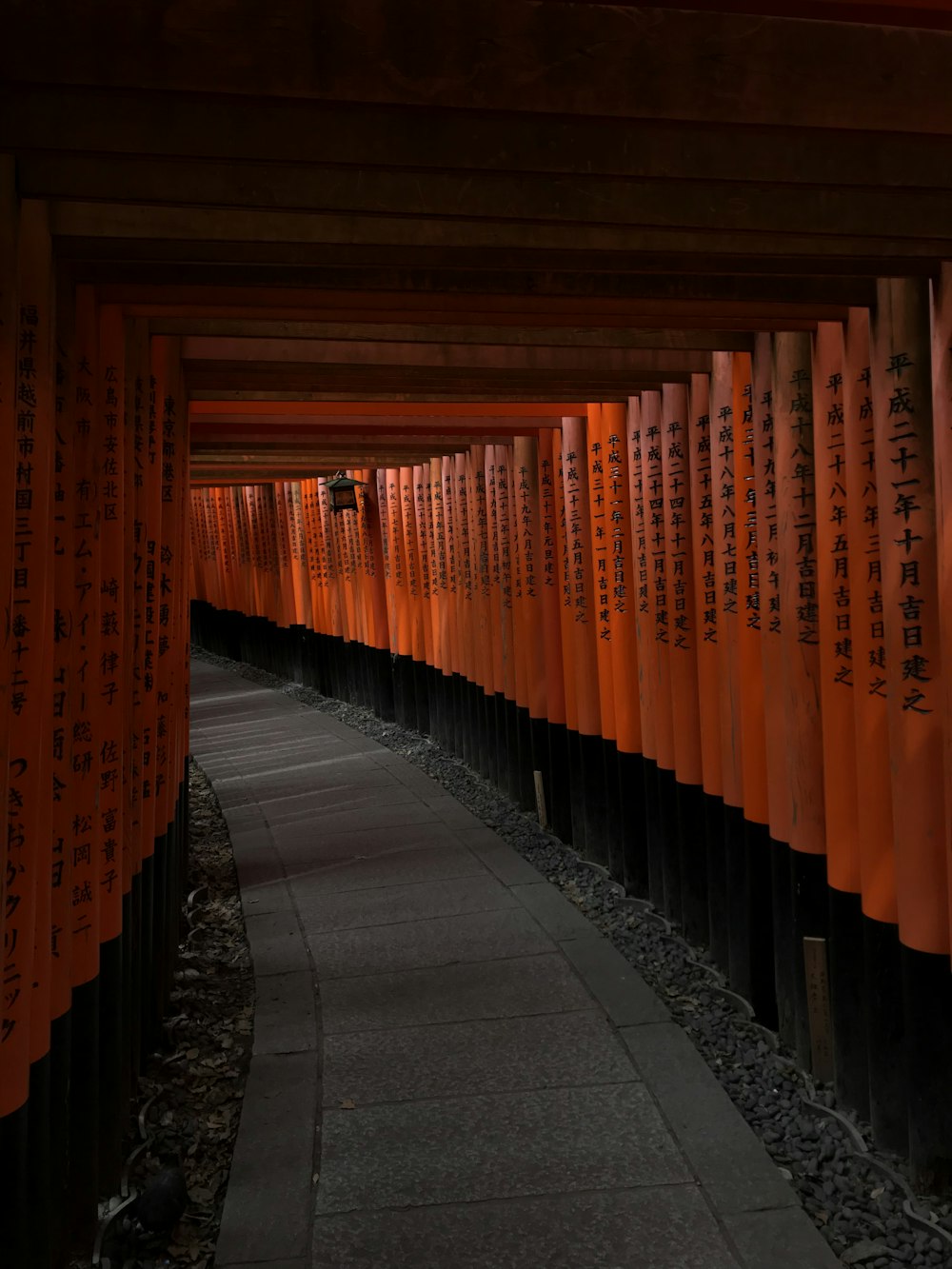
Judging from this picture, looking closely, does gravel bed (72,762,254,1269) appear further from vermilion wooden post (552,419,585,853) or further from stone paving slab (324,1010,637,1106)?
vermilion wooden post (552,419,585,853)

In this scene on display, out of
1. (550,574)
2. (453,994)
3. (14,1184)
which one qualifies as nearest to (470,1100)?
(453,994)

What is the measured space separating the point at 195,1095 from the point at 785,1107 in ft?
8.45

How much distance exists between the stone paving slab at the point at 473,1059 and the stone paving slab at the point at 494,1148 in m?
0.11

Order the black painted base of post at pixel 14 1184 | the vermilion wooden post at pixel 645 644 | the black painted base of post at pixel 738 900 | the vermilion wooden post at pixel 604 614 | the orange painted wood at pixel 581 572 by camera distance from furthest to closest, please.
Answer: the orange painted wood at pixel 581 572
the vermilion wooden post at pixel 604 614
the vermilion wooden post at pixel 645 644
the black painted base of post at pixel 738 900
the black painted base of post at pixel 14 1184

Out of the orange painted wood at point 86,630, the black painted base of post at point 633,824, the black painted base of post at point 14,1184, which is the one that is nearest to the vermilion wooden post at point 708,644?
the black painted base of post at point 633,824

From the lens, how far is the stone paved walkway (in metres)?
3.49

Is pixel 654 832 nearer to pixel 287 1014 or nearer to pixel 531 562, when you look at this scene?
pixel 287 1014

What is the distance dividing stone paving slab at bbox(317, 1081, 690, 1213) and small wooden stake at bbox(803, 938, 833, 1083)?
841 millimetres

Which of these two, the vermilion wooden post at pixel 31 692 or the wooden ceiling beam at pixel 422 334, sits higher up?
the wooden ceiling beam at pixel 422 334

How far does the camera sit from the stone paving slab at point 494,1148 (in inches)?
149

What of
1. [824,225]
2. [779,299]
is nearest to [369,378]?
[779,299]

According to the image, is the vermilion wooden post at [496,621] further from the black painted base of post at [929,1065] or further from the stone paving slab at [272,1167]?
the black painted base of post at [929,1065]

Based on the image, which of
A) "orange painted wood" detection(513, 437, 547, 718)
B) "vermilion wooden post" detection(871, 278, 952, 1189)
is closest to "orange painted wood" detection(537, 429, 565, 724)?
"orange painted wood" detection(513, 437, 547, 718)

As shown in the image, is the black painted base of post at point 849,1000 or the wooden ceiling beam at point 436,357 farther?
the wooden ceiling beam at point 436,357
